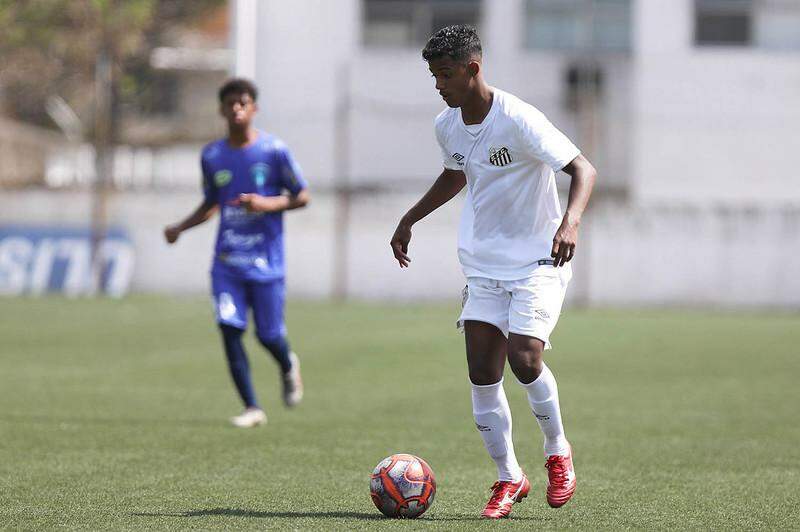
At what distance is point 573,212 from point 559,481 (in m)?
1.18

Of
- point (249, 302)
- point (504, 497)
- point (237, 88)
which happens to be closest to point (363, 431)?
point (249, 302)

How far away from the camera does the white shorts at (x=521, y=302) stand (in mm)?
6336

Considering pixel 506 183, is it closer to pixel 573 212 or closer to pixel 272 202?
pixel 573 212

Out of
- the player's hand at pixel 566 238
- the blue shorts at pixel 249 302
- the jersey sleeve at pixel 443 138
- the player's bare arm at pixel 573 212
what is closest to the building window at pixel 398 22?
the blue shorts at pixel 249 302

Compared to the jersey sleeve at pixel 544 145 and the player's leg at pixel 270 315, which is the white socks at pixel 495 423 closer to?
the jersey sleeve at pixel 544 145

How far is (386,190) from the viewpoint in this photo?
1126 inches

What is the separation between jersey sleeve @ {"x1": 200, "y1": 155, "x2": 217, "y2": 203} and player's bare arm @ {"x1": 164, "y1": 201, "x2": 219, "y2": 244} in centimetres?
6

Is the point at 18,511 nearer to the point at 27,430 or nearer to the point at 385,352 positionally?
the point at 27,430

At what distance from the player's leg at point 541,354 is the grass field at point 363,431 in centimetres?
21

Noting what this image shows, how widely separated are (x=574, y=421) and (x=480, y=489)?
11.4 feet

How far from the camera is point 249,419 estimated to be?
10.1 m

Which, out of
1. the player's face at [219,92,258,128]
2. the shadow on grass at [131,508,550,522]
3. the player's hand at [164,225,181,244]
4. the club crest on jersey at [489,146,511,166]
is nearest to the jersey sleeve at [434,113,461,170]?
the club crest on jersey at [489,146,511,166]

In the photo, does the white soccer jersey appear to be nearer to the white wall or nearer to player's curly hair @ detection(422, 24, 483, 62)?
player's curly hair @ detection(422, 24, 483, 62)

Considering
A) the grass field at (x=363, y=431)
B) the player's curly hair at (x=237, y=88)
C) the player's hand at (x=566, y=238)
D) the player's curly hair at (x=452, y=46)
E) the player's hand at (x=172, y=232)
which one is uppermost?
the player's curly hair at (x=452, y=46)
